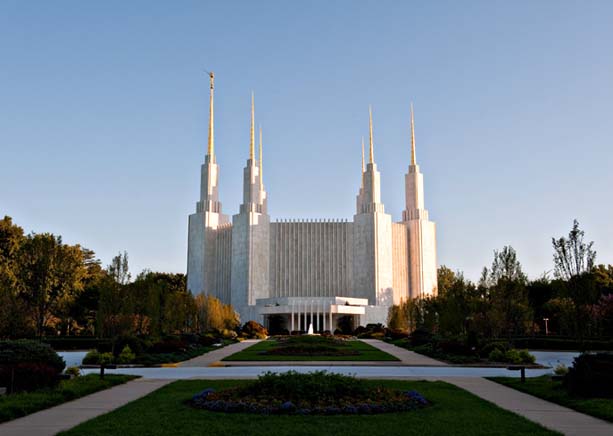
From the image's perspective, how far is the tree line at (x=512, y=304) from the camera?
18.6 m

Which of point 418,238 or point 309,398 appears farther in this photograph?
point 418,238

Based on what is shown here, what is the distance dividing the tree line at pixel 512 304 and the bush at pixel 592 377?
4170mm

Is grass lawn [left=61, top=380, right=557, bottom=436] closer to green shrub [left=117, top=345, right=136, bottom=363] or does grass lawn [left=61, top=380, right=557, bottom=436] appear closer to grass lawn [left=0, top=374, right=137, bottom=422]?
grass lawn [left=0, top=374, right=137, bottom=422]

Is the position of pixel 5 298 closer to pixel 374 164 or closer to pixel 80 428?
pixel 80 428

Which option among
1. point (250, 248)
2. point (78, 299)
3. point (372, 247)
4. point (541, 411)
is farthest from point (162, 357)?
point (372, 247)

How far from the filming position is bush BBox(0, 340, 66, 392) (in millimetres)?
13664

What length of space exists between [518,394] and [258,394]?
6025mm

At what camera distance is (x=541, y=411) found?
11.7 metres

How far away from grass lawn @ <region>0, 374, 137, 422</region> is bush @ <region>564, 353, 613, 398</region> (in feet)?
33.7

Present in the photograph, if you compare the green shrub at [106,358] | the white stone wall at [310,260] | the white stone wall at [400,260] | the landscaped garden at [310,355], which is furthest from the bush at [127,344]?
the white stone wall at [400,260]

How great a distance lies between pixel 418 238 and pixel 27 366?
247 feet

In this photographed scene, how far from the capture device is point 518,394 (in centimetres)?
1449

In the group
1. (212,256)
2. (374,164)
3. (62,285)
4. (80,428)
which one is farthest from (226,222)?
(80,428)

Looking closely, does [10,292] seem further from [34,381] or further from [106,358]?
[34,381]
